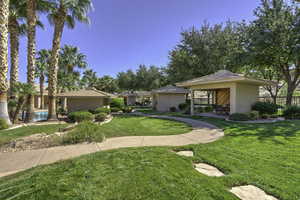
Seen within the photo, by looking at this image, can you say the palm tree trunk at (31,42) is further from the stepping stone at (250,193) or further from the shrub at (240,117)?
the shrub at (240,117)

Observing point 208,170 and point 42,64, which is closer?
point 208,170

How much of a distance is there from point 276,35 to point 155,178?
16.8 metres

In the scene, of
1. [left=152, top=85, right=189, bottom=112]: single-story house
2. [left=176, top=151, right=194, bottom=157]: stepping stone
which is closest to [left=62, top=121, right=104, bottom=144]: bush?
[left=176, top=151, right=194, bottom=157]: stepping stone

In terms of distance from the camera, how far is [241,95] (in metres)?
11.3

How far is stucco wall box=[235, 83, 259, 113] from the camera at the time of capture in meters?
11.1

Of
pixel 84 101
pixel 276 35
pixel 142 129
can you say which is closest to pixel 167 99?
pixel 84 101

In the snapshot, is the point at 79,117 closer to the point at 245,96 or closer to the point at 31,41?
the point at 31,41

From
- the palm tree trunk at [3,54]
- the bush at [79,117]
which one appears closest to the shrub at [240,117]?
the bush at [79,117]

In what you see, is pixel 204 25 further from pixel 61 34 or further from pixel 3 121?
pixel 3 121

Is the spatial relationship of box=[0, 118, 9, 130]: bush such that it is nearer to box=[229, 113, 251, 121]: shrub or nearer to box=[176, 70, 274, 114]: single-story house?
box=[176, 70, 274, 114]: single-story house

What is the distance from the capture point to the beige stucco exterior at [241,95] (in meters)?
10.9

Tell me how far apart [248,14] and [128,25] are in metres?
13.0

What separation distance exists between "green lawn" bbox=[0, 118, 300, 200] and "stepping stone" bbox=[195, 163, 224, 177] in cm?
15

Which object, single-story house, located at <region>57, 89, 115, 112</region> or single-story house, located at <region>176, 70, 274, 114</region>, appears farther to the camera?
single-story house, located at <region>57, 89, 115, 112</region>
